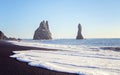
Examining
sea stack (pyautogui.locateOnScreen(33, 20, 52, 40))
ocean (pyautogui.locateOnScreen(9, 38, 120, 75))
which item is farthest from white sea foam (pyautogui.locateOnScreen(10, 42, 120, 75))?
sea stack (pyautogui.locateOnScreen(33, 20, 52, 40))

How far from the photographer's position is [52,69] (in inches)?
455

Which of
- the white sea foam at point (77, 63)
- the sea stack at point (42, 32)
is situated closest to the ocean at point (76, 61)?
the white sea foam at point (77, 63)

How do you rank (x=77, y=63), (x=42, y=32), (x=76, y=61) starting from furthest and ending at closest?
(x=42, y=32)
(x=76, y=61)
(x=77, y=63)

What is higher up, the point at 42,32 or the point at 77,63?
the point at 42,32

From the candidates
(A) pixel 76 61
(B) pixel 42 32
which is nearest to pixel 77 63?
(A) pixel 76 61

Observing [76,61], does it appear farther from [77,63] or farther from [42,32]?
[42,32]

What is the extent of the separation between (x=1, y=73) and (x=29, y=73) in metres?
1.22

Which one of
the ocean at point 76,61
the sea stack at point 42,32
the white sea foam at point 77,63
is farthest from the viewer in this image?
the sea stack at point 42,32

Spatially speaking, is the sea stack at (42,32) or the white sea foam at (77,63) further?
the sea stack at (42,32)

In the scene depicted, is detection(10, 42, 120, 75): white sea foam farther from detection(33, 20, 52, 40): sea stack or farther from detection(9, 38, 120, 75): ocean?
detection(33, 20, 52, 40): sea stack

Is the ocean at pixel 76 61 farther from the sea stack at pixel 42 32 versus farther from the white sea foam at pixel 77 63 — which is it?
the sea stack at pixel 42 32

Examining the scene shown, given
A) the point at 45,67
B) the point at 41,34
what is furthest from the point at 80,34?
the point at 45,67

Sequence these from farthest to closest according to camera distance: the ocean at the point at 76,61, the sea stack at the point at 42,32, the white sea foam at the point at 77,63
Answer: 1. the sea stack at the point at 42,32
2. the ocean at the point at 76,61
3. the white sea foam at the point at 77,63

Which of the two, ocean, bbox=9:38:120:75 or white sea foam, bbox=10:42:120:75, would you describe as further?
Result: ocean, bbox=9:38:120:75
